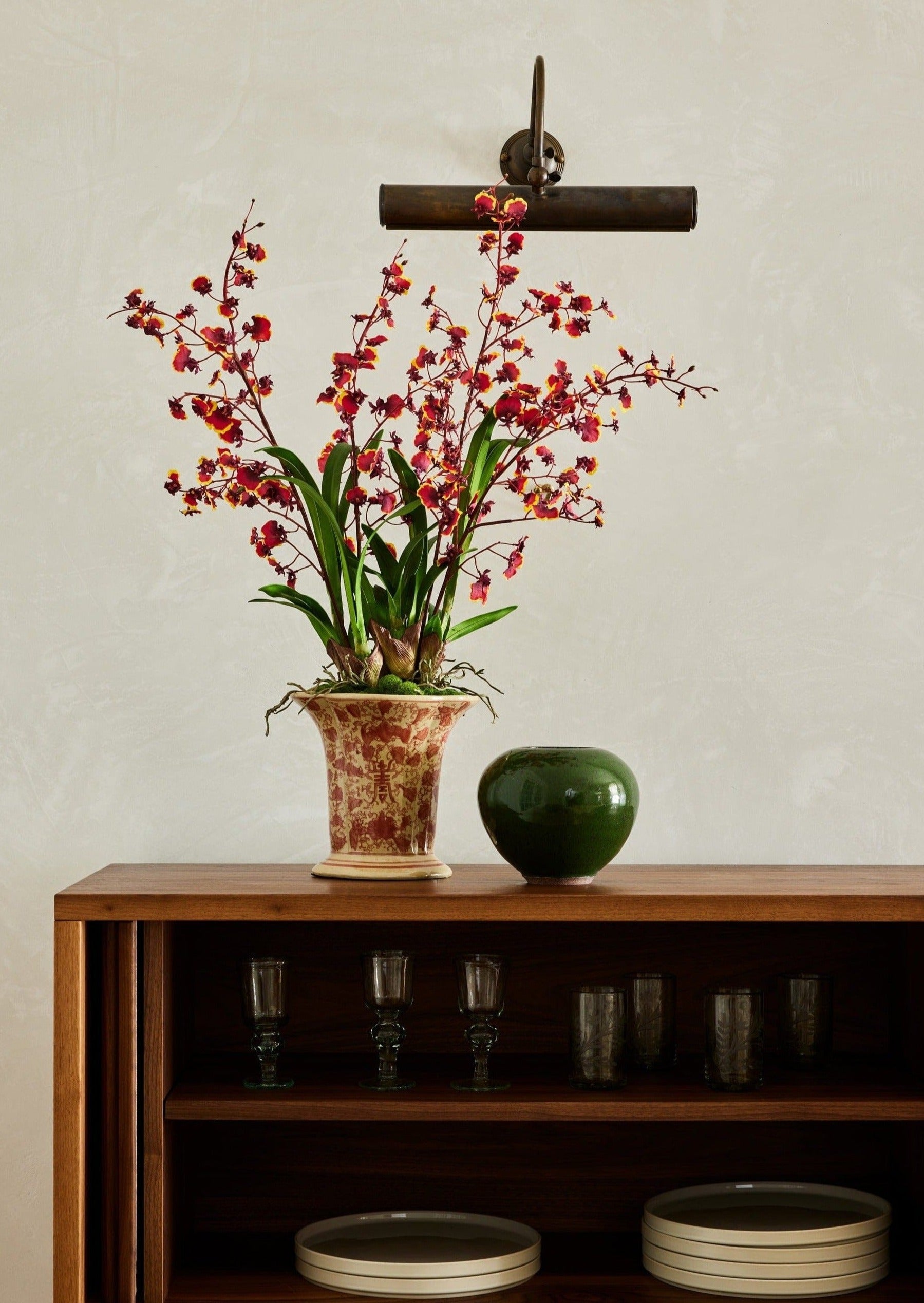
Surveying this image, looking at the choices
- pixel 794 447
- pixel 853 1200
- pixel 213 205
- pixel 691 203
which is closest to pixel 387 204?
pixel 213 205

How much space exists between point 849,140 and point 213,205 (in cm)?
95

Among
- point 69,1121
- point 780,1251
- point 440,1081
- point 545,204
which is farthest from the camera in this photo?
point 545,204

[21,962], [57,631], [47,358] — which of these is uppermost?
[47,358]

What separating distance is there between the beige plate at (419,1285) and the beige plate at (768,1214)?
8.4 inches

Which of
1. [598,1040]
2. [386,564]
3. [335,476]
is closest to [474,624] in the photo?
[386,564]

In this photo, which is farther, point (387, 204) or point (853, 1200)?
point (387, 204)

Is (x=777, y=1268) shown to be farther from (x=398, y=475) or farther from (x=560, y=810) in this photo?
(x=398, y=475)

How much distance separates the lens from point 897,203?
192cm

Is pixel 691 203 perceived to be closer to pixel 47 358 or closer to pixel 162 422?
pixel 162 422

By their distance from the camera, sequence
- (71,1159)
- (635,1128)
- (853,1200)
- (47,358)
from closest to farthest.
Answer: (71,1159)
(853,1200)
(635,1128)
(47,358)

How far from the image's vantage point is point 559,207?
186cm

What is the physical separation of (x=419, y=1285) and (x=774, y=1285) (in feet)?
1.31

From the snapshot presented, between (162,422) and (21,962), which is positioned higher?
(162,422)

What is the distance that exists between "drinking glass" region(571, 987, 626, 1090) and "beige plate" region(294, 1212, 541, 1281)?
8.6 inches
